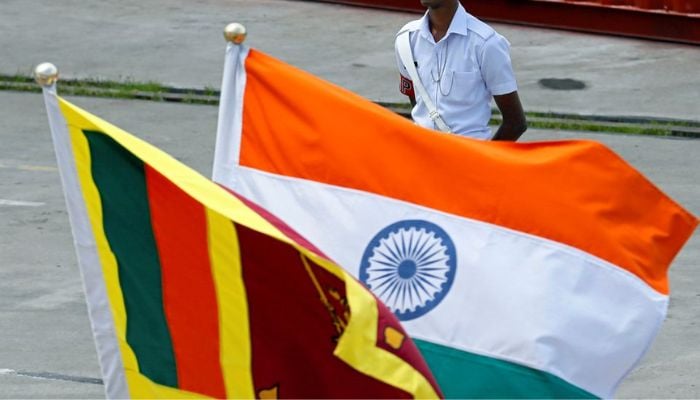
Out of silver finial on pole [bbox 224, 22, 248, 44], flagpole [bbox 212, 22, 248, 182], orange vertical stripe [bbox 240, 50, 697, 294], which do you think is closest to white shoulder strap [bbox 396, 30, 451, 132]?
orange vertical stripe [bbox 240, 50, 697, 294]

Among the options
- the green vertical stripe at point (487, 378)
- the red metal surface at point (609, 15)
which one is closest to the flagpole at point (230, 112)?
the green vertical stripe at point (487, 378)

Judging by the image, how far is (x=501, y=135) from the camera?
6652 millimetres

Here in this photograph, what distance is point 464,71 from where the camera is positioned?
6496 millimetres

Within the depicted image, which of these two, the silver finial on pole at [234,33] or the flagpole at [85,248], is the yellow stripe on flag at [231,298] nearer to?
the flagpole at [85,248]

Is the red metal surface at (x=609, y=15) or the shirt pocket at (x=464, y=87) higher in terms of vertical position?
the shirt pocket at (x=464, y=87)

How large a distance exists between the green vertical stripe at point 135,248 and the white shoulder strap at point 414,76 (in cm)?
223

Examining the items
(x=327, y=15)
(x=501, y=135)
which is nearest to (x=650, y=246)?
(x=501, y=135)

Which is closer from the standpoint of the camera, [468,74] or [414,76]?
[468,74]

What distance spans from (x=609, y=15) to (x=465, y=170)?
9.87m

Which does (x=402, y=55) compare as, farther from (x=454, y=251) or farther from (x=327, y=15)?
(x=327, y=15)

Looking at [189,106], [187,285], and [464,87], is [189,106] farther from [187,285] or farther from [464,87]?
[187,285]

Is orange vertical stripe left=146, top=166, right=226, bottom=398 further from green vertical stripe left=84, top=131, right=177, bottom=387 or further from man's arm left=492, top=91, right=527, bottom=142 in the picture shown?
man's arm left=492, top=91, right=527, bottom=142

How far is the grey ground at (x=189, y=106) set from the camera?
769 centimetres

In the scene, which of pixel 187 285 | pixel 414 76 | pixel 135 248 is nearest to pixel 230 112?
pixel 414 76
